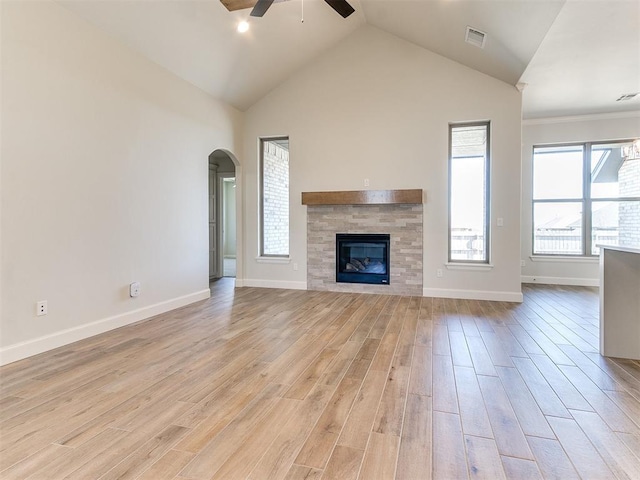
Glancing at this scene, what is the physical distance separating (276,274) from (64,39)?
13.3 ft

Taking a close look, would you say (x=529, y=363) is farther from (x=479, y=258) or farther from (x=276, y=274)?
(x=276, y=274)

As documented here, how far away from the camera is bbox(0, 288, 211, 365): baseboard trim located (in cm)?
274

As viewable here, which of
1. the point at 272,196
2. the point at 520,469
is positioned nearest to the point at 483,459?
the point at 520,469

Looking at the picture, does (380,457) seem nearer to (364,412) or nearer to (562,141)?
(364,412)

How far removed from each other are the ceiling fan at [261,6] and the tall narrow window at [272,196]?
248 cm

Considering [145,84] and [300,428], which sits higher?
[145,84]

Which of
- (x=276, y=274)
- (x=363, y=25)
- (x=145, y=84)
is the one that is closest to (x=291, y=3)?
(x=363, y=25)

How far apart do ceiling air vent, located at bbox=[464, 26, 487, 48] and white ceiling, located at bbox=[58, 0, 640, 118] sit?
0.07 m

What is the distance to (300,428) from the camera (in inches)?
71.4

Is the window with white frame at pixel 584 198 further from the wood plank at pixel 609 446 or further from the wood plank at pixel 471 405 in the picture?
the wood plank at pixel 609 446

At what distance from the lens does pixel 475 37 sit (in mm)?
4223

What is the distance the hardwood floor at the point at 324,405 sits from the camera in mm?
1537

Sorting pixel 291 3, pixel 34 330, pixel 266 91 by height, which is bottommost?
pixel 34 330

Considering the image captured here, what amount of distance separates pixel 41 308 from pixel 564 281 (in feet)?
25.0
